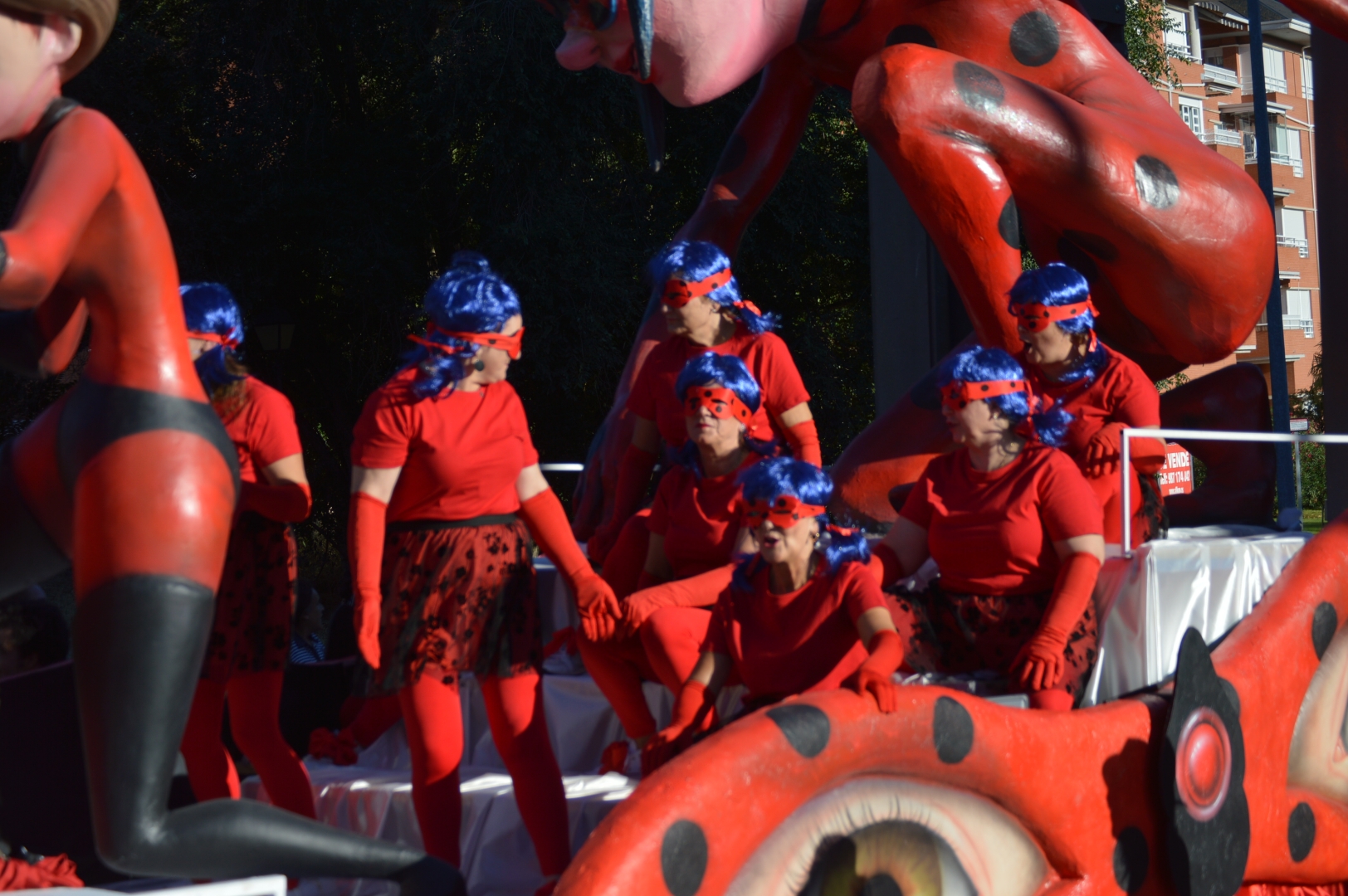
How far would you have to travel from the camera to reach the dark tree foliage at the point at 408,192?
10828mm

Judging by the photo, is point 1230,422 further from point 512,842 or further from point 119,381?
point 119,381

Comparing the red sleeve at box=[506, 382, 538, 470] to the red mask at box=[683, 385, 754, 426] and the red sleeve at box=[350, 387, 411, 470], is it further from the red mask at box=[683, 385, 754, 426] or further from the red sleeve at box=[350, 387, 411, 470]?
the red mask at box=[683, 385, 754, 426]

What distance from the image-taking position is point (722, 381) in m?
3.35

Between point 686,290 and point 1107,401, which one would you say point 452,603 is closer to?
point 686,290

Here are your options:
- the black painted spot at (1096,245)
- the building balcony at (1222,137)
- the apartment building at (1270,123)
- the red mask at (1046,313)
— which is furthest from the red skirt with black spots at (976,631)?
the building balcony at (1222,137)

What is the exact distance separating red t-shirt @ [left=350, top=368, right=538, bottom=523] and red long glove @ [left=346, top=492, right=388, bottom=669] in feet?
0.29

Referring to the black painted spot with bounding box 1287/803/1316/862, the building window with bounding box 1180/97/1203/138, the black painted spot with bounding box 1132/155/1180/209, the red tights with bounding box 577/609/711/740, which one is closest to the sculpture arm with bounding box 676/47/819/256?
the black painted spot with bounding box 1132/155/1180/209

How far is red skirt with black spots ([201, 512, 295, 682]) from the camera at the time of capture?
3240 mm

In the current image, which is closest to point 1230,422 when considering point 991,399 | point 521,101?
point 991,399

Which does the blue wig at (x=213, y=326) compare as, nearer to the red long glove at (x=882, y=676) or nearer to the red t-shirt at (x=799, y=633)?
the red t-shirt at (x=799, y=633)

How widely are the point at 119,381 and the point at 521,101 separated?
9003mm

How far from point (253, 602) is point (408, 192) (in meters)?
8.75

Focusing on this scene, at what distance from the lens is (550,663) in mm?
4090

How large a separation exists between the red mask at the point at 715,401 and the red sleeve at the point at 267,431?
0.88 meters
